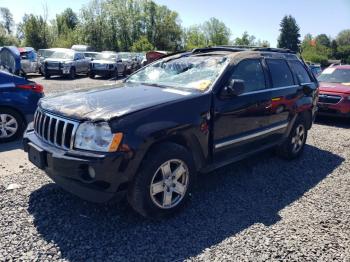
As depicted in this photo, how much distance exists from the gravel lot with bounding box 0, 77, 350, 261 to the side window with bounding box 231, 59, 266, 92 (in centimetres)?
129

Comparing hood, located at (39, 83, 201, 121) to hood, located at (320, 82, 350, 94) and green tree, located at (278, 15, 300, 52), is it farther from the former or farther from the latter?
green tree, located at (278, 15, 300, 52)

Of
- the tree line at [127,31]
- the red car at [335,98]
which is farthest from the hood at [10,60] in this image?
the tree line at [127,31]

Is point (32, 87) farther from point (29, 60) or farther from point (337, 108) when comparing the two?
point (29, 60)

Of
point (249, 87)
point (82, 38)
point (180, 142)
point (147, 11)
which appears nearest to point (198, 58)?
point (249, 87)

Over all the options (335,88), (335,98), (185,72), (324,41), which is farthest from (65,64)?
(324,41)

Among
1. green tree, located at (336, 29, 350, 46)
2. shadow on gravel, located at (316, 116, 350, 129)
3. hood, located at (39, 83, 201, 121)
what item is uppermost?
green tree, located at (336, 29, 350, 46)

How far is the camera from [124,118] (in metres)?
3.24

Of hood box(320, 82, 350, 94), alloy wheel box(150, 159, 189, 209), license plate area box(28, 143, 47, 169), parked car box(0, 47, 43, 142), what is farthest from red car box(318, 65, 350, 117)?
license plate area box(28, 143, 47, 169)

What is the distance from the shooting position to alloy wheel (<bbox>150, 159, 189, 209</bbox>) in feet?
11.6

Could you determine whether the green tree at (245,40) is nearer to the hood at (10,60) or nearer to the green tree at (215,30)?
the green tree at (215,30)

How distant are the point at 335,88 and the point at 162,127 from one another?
25.3 feet

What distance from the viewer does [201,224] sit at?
3.66 m

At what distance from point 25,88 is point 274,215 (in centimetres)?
490

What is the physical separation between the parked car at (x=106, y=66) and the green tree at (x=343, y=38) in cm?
8738
